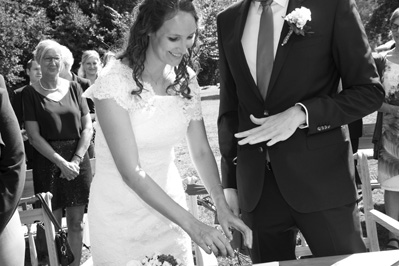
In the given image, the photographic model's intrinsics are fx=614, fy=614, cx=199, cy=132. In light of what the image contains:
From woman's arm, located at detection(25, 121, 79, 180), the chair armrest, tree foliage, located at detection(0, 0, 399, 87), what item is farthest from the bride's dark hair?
tree foliage, located at detection(0, 0, 399, 87)

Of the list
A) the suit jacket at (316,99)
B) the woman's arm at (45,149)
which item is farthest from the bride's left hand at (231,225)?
the woman's arm at (45,149)

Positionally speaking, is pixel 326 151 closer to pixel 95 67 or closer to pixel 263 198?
pixel 263 198

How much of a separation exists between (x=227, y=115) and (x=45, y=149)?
9.25 feet

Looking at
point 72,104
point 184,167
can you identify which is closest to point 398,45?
point 72,104

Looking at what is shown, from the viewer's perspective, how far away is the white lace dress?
303cm

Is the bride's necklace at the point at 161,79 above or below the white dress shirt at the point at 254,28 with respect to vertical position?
below

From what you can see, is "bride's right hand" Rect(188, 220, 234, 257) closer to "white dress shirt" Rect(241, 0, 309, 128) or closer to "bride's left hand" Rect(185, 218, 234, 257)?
"bride's left hand" Rect(185, 218, 234, 257)

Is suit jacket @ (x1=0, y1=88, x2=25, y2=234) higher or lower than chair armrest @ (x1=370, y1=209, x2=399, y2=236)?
higher

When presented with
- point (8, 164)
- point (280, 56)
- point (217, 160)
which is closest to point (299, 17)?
point (280, 56)

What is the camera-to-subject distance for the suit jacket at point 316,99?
106 inches

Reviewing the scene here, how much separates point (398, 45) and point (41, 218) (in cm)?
352

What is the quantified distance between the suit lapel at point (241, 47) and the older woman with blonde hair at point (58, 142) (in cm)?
301

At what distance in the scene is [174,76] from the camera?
3.17 meters

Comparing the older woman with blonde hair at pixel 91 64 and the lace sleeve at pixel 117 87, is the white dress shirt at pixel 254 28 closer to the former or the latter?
the lace sleeve at pixel 117 87
